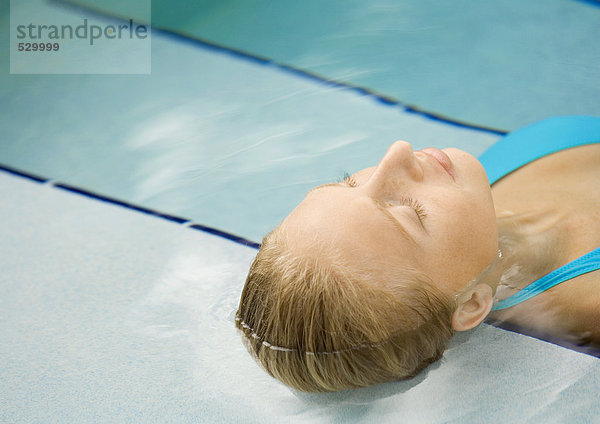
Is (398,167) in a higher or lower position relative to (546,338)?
higher

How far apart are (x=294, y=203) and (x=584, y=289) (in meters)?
0.89

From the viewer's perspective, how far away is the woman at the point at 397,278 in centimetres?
120

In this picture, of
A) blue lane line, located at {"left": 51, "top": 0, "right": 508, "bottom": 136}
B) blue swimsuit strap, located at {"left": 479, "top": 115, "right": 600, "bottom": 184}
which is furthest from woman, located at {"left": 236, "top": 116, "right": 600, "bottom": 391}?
blue lane line, located at {"left": 51, "top": 0, "right": 508, "bottom": 136}

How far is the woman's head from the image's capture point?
3.94ft

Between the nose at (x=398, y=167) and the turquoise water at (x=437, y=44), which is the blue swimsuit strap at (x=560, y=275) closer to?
the nose at (x=398, y=167)

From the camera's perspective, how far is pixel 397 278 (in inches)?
47.8

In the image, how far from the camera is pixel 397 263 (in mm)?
1215

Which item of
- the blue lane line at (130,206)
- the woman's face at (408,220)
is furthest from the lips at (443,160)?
the blue lane line at (130,206)

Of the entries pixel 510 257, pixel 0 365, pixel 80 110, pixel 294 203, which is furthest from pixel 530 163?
pixel 80 110

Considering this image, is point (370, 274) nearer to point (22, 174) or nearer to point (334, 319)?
point (334, 319)

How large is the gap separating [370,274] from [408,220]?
129 millimetres

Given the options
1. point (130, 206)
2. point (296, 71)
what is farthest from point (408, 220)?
point (296, 71)

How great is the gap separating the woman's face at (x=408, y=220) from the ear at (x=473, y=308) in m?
0.05

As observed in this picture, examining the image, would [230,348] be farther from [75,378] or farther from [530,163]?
[530,163]
